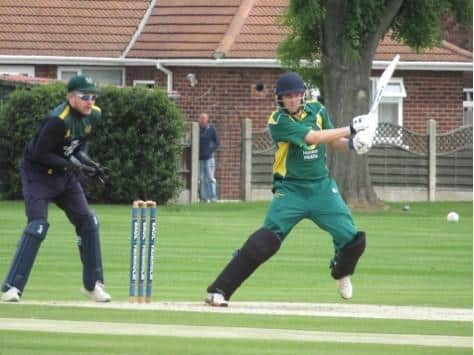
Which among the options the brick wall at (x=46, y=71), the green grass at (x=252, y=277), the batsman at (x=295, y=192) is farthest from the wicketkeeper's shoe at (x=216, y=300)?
the brick wall at (x=46, y=71)

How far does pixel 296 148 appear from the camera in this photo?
44.9 ft

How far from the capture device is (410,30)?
34.9 meters

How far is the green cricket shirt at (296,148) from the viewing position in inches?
535

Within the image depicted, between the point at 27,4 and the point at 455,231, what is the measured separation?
19064 millimetres

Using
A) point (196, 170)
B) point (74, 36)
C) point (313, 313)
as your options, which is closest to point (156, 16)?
point (74, 36)

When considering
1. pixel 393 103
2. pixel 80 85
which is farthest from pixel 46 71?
pixel 80 85

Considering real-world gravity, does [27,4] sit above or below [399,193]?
above

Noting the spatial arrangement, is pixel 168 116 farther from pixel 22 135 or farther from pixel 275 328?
pixel 275 328

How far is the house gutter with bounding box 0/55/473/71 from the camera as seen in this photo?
4134 centimetres

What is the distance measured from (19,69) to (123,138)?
9.17 metres

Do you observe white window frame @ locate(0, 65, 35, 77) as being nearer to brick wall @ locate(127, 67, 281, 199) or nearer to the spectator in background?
brick wall @ locate(127, 67, 281, 199)

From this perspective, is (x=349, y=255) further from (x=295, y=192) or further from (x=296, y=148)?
(x=296, y=148)

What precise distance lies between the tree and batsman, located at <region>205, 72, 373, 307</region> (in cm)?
1904

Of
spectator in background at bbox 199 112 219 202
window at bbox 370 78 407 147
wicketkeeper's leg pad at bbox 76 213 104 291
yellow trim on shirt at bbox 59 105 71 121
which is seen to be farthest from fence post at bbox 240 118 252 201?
yellow trim on shirt at bbox 59 105 71 121
